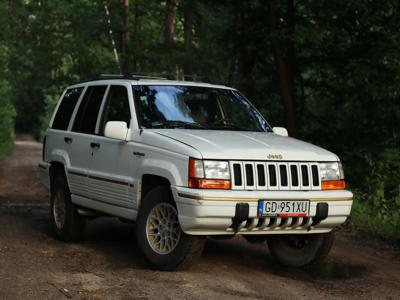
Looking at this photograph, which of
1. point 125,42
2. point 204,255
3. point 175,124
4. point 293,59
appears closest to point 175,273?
point 204,255

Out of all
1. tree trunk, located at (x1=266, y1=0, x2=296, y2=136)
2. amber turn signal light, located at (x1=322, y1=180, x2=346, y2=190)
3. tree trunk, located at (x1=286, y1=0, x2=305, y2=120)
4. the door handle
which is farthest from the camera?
tree trunk, located at (x1=266, y1=0, x2=296, y2=136)

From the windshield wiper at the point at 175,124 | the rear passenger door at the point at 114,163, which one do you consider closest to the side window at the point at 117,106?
the rear passenger door at the point at 114,163

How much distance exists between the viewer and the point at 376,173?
13.5 meters

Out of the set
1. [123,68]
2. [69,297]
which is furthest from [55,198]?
[123,68]

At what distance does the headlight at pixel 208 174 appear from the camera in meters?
6.30

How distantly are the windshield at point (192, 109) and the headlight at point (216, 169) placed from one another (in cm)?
109

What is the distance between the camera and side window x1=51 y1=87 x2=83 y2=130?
9.18 meters

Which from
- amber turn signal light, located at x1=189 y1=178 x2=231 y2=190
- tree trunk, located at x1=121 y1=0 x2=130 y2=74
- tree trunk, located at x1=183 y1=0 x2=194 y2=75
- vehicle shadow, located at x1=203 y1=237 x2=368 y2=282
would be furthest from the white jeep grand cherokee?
tree trunk, located at x1=121 y1=0 x2=130 y2=74

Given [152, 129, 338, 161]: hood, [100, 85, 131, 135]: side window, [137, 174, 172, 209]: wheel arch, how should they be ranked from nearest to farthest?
1. [152, 129, 338, 161]: hood
2. [137, 174, 172, 209]: wheel arch
3. [100, 85, 131, 135]: side window

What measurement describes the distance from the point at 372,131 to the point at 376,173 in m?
1.26

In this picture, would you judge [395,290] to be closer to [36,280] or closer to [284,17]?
[36,280]

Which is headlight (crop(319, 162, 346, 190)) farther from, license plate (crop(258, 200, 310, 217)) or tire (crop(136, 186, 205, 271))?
tire (crop(136, 186, 205, 271))

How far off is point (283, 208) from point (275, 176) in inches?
12.1

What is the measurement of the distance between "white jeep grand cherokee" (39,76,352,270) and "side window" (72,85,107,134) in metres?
0.02
